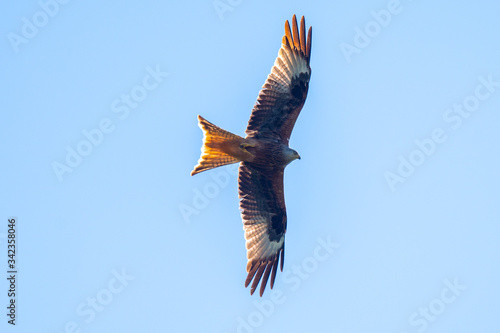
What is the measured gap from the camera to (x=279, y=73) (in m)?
15.6

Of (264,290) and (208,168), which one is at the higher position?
(208,168)

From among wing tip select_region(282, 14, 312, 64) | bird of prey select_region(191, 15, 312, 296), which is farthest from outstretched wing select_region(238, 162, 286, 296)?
wing tip select_region(282, 14, 312, 64)

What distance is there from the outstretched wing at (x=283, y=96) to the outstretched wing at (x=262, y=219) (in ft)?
2.17

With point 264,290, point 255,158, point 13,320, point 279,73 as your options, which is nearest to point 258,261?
point 264,290

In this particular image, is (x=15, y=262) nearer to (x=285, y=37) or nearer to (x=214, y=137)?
(x=214, y=137)

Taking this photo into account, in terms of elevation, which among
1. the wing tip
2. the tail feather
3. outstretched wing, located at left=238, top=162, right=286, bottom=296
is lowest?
outstretched wing, located at left=238, top=162, right=286, bottom=296

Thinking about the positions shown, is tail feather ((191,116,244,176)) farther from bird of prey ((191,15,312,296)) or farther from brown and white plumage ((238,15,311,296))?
brown and white plumage ((238,15,311,296))

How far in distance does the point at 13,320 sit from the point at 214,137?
178 inches

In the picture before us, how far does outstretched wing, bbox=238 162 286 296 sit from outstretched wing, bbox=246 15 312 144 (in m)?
0.66

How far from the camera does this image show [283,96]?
15.4m

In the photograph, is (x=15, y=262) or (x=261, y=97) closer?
(x=261, y=97)

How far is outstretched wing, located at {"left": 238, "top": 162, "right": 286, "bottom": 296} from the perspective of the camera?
15.8m

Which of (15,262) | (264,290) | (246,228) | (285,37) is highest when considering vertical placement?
(285,37)

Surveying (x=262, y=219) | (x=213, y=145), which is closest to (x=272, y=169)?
(x=262, y=219)
